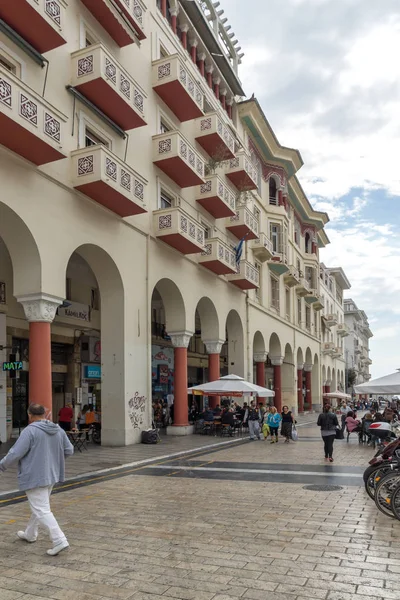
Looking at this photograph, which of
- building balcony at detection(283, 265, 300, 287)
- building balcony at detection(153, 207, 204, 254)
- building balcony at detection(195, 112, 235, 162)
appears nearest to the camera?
building balcony at detection(153, 207, 204, 254)

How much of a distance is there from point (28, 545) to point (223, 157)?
21.9 m

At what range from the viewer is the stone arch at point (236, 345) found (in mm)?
30234

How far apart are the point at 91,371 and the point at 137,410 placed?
18.8ft

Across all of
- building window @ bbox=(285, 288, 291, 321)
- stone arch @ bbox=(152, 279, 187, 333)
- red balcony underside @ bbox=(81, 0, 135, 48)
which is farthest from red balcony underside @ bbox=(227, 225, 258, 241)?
building window @ bbox=(285, 288, 291, 321)

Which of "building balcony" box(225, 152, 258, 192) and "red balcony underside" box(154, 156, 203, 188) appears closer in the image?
"red balcony underside" box(154, 156, 203, 188)

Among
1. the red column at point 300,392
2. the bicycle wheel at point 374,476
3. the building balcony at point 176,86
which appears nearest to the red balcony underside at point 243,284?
the building balcony at point 176,86

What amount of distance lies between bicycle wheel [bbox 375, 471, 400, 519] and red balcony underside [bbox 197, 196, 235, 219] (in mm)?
18084

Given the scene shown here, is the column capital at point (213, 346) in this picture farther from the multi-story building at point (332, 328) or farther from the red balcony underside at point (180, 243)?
the multi-story building at point (332, 328)

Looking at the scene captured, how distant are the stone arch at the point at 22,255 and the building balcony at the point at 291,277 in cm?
2743

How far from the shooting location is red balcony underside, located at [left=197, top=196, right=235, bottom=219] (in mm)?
25078

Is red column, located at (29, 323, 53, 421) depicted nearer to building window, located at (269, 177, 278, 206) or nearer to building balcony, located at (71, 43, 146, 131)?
building balcony, located at (71, 43, 146, 131)

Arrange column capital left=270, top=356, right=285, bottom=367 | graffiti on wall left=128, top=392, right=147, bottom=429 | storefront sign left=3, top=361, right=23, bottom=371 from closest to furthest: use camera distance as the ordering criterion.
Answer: graffiti on wall left=128, top=392, right=147, bottom=429 → storefront sign left=3, top=361, right=23, bottom=371 → column capital left=270, top=356, right=285, bottom=367

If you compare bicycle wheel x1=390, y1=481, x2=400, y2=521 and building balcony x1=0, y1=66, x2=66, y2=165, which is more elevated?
building balcony x1=0, y1=66, x2=66, y2=165

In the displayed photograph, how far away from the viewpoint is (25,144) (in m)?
13.1
